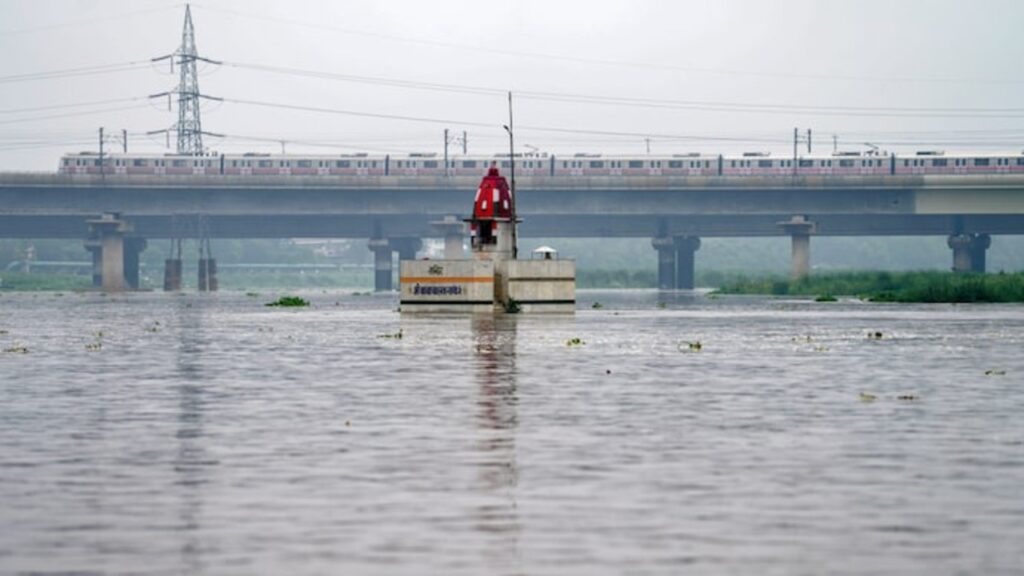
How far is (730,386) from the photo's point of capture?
3325cm

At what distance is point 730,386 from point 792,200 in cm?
15034

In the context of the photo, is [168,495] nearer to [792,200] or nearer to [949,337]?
[949,337]

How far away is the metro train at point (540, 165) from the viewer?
→ 591 ft

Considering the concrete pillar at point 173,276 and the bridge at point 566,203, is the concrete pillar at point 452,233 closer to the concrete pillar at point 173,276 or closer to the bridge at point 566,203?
the bridge at point 566,203

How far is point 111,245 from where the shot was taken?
614 feet

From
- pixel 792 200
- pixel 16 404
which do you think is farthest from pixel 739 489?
pixel 792 200

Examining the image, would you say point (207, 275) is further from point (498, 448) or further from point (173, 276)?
point (498, 448)

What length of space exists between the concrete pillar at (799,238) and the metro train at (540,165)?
16.0 feet

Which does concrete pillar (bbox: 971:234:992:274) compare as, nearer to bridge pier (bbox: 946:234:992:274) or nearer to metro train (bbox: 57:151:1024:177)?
bridge pier (bbox: 946:234:992:274)

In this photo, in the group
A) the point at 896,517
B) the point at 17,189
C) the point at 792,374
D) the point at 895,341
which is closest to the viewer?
the point at 896,517

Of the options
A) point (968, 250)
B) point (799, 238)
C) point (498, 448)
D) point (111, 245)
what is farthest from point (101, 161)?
point (498, 448)

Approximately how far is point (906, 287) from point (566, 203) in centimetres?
4911

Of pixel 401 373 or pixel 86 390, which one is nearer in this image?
pixel 86 390

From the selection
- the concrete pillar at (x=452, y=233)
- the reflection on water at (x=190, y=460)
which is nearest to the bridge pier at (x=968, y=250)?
the concrete pillar at (x=452, y=233)
